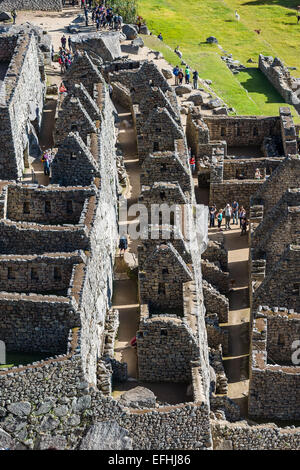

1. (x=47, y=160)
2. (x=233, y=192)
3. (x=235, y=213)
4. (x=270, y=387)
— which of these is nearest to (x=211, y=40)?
(x=233, y=192)

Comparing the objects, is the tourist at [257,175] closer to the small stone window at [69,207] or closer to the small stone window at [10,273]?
the small stone window at [69,207]

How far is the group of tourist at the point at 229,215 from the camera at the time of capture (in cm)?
6419

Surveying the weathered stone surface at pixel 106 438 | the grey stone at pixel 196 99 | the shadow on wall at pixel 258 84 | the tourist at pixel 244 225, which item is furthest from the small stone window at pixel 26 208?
the shadow on wall at pixel 258 84

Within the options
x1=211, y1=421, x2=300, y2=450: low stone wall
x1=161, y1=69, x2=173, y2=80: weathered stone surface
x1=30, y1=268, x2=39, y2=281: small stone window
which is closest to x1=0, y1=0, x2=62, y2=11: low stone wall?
x1=161, y1=69, x2=173, y2=80: weathered stone surface

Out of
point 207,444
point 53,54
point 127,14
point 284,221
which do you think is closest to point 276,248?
point 284,221

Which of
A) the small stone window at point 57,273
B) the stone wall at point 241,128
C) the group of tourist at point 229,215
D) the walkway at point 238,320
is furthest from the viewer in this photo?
the stone wall at point 241,128

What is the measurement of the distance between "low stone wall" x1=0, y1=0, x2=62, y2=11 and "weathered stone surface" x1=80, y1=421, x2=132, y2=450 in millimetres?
51438

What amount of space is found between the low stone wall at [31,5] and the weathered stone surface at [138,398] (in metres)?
49.1

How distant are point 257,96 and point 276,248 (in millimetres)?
31692

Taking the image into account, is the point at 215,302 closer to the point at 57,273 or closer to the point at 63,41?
the point at 57,273

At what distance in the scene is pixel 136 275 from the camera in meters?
54.7

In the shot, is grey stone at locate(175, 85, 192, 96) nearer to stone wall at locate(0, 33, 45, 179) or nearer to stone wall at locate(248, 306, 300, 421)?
stone wall at locate(0, 33, 45, 179)

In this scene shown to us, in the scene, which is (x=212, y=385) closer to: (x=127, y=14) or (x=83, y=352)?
(x=83, y=352)

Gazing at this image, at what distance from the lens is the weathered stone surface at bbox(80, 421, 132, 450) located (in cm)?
4306
